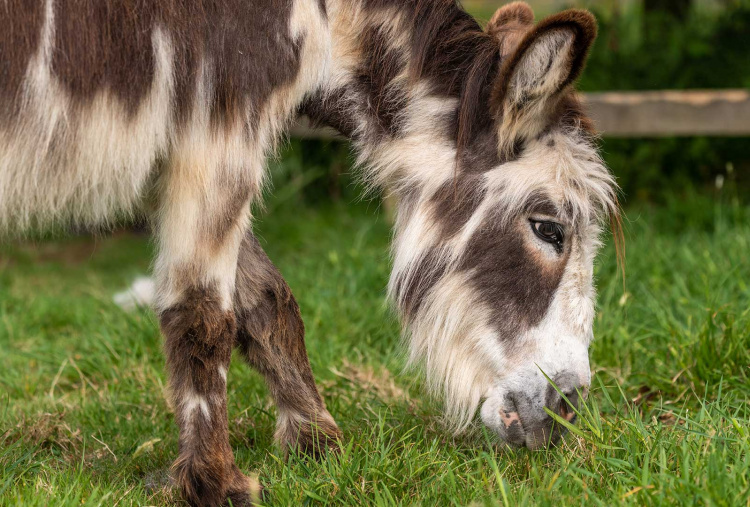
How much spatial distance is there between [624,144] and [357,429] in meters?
3.94

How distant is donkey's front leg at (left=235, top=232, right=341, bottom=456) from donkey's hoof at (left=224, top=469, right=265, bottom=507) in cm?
23

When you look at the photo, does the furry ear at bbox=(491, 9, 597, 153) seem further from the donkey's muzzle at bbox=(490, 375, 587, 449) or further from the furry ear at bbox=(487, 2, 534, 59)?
the donkey's muzzle at bbox=(490, 375, 587, 449)

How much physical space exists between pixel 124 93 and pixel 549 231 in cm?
118

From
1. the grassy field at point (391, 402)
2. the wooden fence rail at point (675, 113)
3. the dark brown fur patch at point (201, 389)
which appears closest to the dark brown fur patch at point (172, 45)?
the dark brown fur patch at point (201, 389)

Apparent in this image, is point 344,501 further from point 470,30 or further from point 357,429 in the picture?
point 470,30

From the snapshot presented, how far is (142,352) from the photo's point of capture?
337cm

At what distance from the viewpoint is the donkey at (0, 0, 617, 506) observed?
197 cm

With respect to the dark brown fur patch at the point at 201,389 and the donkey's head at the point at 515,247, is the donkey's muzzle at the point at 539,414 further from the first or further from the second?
the dark brown fur patch at the point at 201,389

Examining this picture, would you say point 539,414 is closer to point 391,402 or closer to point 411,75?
point 391,402

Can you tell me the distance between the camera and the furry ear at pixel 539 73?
6.87ft

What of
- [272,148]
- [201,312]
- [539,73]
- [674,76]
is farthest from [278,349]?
[674,76]

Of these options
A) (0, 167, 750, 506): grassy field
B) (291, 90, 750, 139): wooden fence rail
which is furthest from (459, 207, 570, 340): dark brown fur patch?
(291, 90, 750, 139): wooden fence rail

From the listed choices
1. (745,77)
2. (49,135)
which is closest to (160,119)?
(49,135)

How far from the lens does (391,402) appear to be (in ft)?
9.39
